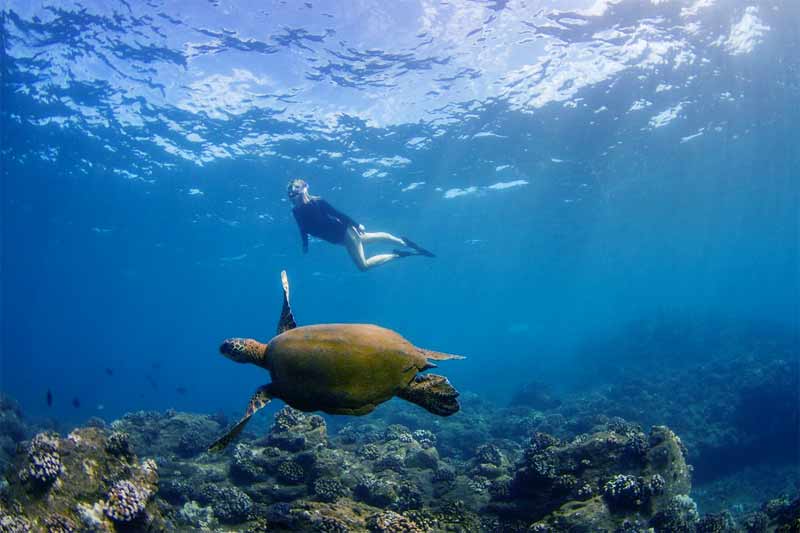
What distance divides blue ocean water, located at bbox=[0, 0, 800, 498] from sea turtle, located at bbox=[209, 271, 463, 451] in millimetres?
13756

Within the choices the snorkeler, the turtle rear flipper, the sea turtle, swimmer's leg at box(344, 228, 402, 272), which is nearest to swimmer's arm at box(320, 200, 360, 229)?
the snorkeler

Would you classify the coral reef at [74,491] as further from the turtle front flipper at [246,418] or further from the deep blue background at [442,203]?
the deep blue background at [442,203]

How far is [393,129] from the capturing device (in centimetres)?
2109

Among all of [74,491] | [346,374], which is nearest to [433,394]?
[346,374]

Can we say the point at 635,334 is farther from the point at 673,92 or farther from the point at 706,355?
the point at 673,92

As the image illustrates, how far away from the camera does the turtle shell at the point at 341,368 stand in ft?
11.0

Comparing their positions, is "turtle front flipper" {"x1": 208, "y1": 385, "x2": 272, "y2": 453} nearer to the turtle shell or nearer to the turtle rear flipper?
the turtle shell

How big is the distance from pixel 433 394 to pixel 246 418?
59.9 inches

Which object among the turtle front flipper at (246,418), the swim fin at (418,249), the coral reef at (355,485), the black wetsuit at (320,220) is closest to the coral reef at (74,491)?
the coral reef at (355,485)

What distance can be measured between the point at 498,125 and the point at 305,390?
20.5m

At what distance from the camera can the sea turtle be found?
132 inches

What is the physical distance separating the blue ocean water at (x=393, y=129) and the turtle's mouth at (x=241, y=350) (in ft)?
44.3

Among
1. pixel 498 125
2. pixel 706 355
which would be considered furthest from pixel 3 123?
pixel 706 355

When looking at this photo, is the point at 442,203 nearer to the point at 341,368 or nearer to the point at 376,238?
the point at 376,238
